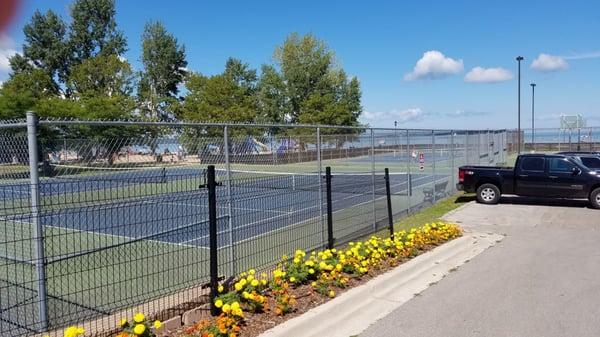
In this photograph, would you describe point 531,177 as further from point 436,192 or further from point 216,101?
point 216,101

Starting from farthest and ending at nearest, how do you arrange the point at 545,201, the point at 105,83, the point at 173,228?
1. the point at 105,83
2. the point at 545,201
3. the point at 173,228

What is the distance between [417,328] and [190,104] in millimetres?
48219

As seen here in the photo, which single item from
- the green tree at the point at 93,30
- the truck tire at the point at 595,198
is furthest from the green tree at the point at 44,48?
the truck tire at the point at 595,198

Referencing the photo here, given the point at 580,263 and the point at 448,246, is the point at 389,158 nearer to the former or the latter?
the point at 448,246

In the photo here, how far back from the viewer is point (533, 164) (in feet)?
53.0

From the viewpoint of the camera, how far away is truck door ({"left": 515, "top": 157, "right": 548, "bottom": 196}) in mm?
15891

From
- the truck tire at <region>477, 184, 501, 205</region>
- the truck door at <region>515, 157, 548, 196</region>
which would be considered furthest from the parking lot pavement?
the truck tire at <region>477, 184, 501, 205</region>

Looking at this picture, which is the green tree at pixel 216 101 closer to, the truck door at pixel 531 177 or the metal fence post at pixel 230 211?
the truck door at pixel 531 177

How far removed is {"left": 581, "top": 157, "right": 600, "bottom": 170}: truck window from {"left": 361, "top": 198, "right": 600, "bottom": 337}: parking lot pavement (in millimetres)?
5366

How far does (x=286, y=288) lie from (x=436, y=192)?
11.9 metres

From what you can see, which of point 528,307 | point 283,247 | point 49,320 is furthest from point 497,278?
point 49,320

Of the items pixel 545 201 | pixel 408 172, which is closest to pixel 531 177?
pixel 545 201

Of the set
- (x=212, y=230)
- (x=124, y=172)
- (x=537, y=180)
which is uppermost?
(x=124, y=172)

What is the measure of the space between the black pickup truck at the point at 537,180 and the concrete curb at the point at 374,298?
764 centimetres
